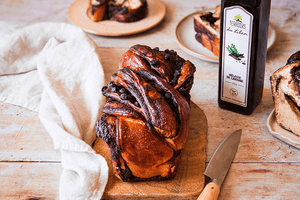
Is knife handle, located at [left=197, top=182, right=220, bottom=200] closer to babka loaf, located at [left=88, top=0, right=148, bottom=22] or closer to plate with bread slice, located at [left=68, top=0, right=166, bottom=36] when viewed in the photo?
plate with bread slice, located at [left=68, top=0, right=166, bottom=36]

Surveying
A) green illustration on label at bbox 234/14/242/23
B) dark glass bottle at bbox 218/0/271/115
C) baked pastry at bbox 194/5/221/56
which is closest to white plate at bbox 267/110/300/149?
dark glass bottle at bbox 218/0/271/115

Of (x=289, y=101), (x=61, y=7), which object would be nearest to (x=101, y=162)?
(x=289, y=101)

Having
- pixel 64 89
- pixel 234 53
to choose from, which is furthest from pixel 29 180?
pixel 234 53

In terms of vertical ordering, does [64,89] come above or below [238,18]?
below

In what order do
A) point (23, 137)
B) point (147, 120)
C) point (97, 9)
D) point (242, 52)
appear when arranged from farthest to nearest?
point (97, 9) → point (23, 137) → point (242, 52) → point (147, 120)

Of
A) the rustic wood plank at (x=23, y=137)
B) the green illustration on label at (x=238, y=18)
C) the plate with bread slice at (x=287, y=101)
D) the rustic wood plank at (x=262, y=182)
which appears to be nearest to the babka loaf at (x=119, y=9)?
the rustic wood plank at (x=23, y=137)

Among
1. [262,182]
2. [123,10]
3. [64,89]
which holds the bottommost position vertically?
[262,182]

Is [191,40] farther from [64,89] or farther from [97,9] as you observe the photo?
[64,89]
